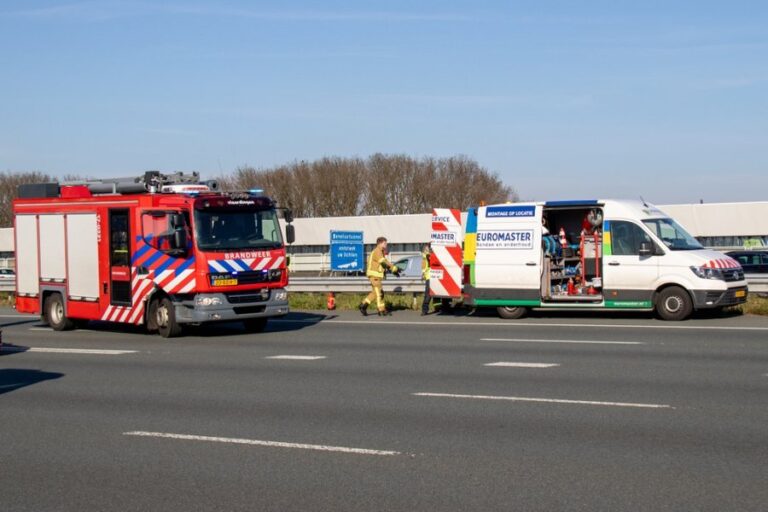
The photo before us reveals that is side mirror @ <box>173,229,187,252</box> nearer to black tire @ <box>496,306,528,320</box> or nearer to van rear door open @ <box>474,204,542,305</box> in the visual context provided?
van rear door open @ <box>474,204,542,305</box>

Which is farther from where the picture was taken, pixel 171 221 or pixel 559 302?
pixel 559 302

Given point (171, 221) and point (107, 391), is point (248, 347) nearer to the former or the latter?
point (171, 221)

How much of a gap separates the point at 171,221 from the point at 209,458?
1143cm

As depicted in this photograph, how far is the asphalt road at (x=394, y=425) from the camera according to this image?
7.24 m

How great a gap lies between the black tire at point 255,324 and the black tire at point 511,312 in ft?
16.6

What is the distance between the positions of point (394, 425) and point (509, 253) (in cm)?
1292

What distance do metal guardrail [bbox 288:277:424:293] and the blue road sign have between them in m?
8.35

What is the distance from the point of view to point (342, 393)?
12047mm

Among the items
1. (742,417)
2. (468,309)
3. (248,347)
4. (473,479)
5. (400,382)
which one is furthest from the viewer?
(468,309)

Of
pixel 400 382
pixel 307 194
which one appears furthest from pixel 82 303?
pixel 307 194

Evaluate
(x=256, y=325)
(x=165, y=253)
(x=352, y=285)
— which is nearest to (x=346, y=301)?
(x=352, y=285)

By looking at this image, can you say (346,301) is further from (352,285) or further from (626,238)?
(626,238)

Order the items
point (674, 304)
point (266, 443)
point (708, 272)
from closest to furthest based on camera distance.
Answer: point (266, 443) < point (708, 272) < point (674, 304)

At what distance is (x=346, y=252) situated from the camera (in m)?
38.9
